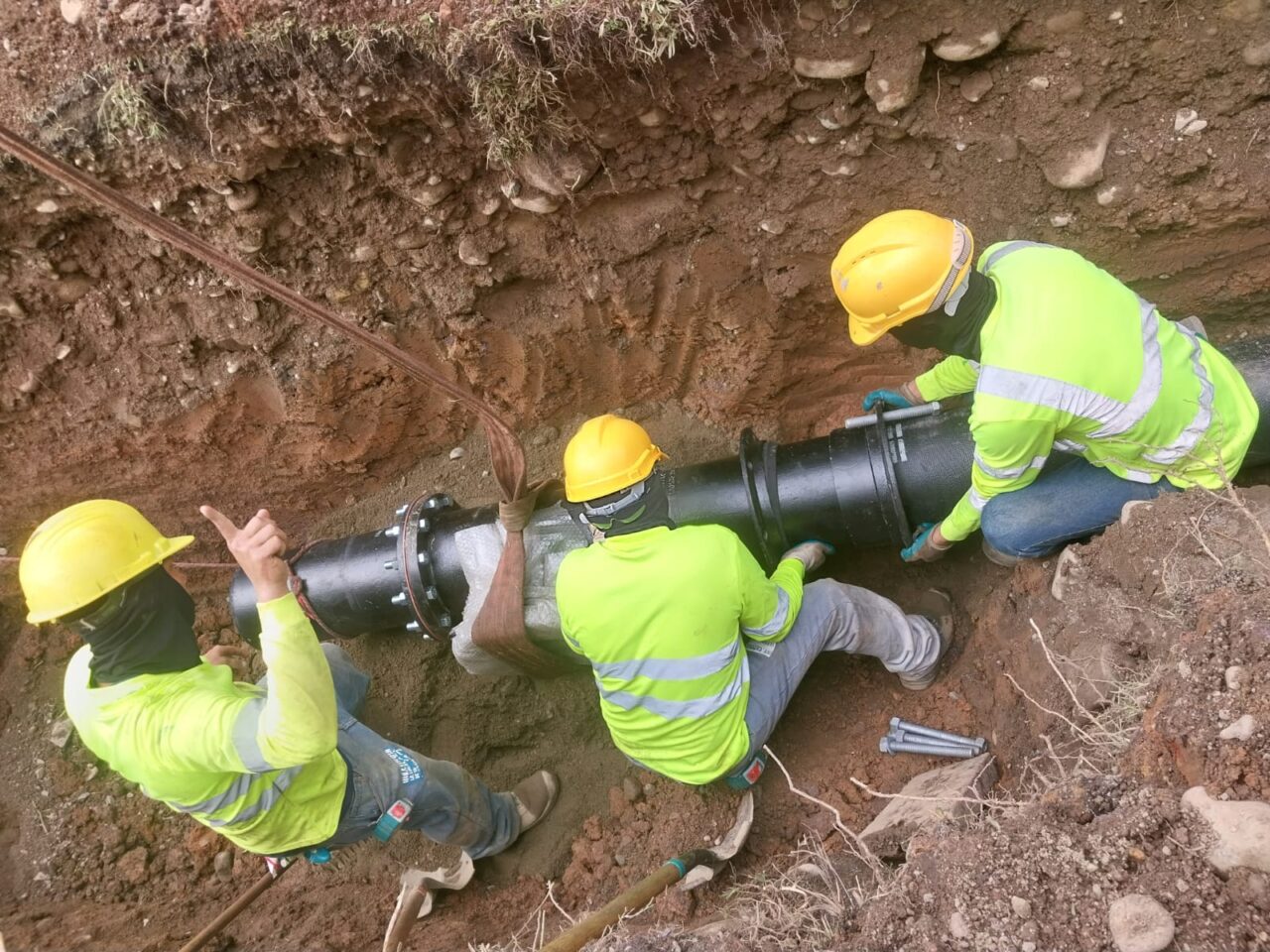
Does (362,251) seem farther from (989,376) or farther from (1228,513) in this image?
(1228,513)

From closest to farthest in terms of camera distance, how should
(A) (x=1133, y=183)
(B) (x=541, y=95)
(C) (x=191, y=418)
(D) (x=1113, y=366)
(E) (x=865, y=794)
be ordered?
(D) (x=1113, y=366) < (B) (x=541, y=95) < (A) (x=1133, y=183) < (E) (x=865, y=794) < (C) (x=191, y=418)

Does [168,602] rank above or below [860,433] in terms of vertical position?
above

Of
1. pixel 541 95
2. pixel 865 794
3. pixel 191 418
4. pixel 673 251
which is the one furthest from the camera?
pixel 191 418

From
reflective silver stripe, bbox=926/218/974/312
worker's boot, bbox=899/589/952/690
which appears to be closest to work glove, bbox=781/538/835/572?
worker's boot, bbox=899/589/952/690

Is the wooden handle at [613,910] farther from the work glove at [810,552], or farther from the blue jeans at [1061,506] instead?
the blue jeans at [1061,506]

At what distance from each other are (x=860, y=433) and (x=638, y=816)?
2086 millimetres

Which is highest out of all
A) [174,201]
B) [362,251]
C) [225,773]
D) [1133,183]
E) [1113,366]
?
A: [174,201]

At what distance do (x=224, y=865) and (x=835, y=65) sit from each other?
4.78 metres

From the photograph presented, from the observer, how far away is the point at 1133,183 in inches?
129

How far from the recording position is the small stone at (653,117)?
126 inches

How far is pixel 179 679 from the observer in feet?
8.67

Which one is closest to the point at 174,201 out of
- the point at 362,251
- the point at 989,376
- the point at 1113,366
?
the point at 362,251

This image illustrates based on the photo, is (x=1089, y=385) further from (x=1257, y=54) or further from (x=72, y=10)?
(x=72, y=10)

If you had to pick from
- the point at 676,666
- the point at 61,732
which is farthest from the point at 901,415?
the point at 61,732
